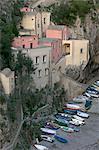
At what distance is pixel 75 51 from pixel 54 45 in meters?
2.14

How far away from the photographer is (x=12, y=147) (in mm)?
25312

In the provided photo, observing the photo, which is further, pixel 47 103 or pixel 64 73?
pixel 64 73

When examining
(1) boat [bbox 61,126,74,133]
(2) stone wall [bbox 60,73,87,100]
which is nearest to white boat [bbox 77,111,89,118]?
(1) boat [bbox 61,126,74,133]

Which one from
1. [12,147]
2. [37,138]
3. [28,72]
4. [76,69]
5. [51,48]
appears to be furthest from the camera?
[76,69]

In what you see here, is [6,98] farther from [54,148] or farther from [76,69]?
[76,69]

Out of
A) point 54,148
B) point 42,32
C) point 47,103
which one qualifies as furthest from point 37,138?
point 42,32

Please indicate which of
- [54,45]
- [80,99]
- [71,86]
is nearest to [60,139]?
[80,99]

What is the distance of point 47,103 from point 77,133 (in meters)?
3.28

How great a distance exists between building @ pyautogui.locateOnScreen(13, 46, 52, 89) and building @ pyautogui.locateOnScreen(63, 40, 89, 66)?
8.87 ft

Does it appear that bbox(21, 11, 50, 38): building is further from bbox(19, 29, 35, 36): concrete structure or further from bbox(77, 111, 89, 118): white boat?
bbox(77, 111, 89, 118): white boat

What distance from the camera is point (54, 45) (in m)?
32.8

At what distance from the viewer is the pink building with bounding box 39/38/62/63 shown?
3241cm

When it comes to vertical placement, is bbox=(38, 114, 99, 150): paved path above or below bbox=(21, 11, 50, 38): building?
below

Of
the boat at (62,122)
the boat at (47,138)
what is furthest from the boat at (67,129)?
the boat at (47,138)
